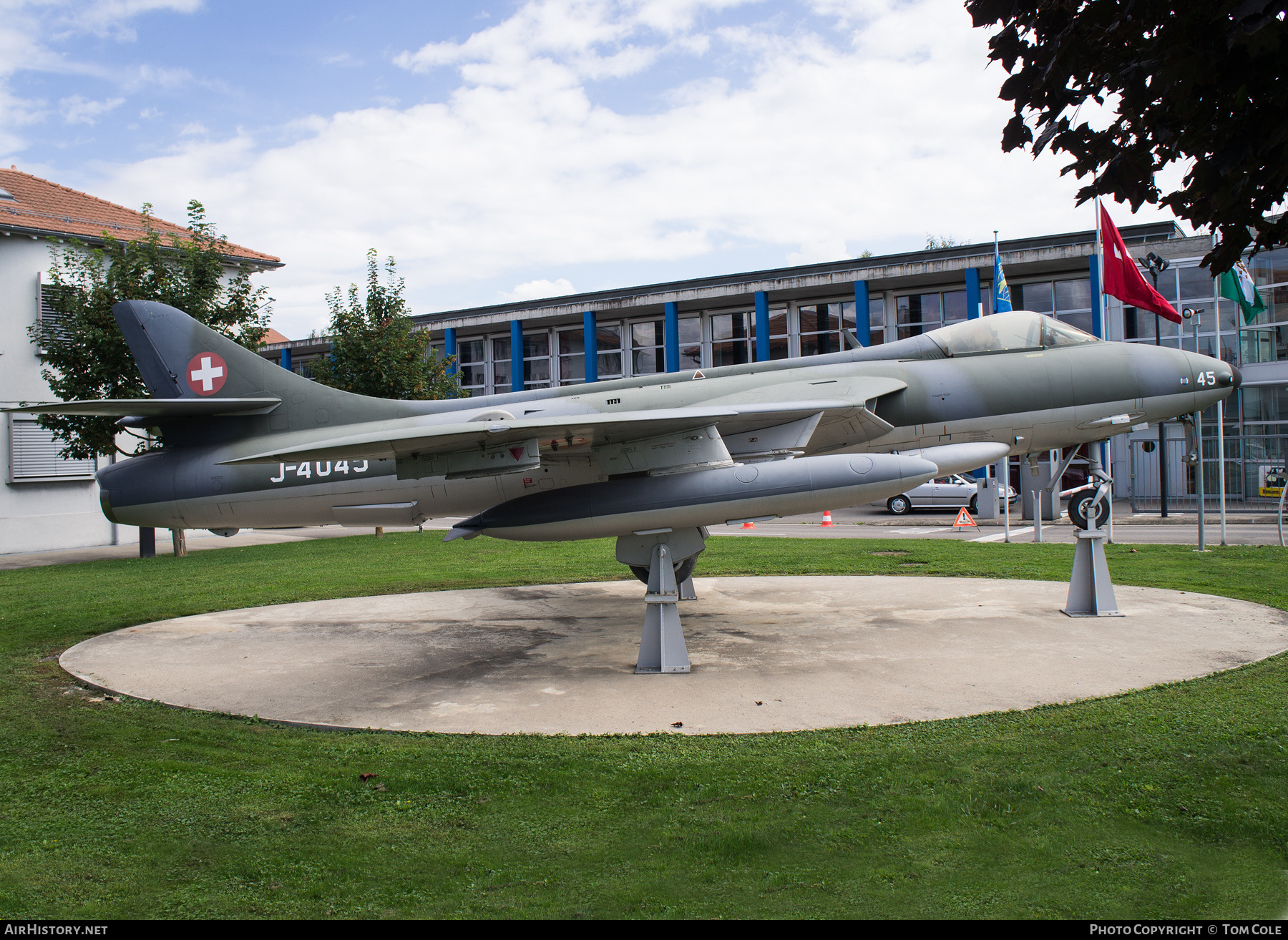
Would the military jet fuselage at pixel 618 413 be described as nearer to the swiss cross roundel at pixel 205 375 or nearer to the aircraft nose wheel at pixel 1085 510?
the swiss cross roundel at pixel 205 375

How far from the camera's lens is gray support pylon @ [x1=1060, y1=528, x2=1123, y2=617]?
404 inches

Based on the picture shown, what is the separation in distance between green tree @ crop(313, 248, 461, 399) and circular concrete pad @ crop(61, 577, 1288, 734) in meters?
11.3

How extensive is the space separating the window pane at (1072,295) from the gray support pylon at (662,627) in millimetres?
29654

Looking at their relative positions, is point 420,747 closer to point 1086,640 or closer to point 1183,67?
point 1183,67

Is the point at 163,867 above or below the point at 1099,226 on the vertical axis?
below

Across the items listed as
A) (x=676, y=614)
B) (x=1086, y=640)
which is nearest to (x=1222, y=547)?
(x=1086, y=640)

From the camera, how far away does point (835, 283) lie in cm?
3303

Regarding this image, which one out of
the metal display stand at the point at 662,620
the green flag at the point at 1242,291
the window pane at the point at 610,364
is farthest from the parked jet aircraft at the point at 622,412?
the window pane at the point at 610,364

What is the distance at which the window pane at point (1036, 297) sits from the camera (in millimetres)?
32562

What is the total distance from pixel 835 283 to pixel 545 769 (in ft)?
99.6

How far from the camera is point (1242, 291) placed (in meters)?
16.1

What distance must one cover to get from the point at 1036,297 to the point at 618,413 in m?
29.4

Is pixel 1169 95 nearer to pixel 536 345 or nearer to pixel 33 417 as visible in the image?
pixel 33 417

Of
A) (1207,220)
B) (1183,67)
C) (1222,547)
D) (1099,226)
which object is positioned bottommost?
(1222,547)
